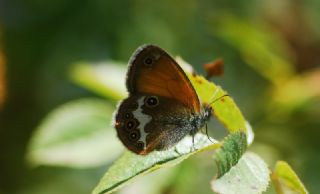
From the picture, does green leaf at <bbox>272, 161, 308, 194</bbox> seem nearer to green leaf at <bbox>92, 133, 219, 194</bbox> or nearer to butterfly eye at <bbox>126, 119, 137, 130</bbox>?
green leaf at <bbox>92, 133, 219, 194</bbox>

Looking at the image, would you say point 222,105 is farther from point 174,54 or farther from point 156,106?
point 174,54

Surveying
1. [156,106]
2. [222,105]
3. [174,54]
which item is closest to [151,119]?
[156,106]

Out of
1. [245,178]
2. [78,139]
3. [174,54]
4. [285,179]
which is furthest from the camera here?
[174,54]

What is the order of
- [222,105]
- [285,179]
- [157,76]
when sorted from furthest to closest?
[157,76], [222,105], [285,179]

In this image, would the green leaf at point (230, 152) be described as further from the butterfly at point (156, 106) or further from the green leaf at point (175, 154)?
the butterfly at point (156, 106)

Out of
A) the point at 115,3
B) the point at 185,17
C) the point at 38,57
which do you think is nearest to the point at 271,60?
the point at 185,17

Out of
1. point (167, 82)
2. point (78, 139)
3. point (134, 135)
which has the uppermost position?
point (167, 82)
